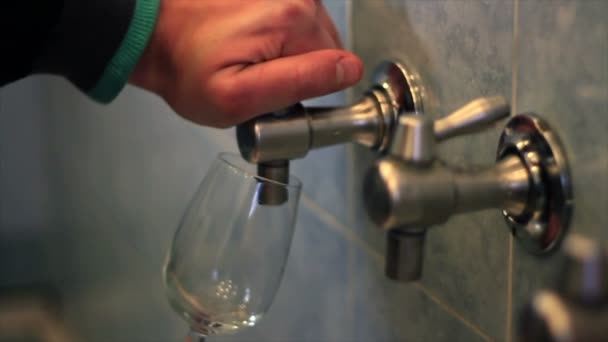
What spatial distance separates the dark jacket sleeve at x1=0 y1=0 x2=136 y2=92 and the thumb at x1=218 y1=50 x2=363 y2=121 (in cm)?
11

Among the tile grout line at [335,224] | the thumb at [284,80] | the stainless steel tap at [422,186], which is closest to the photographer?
the stainless steel tap at [422,186]

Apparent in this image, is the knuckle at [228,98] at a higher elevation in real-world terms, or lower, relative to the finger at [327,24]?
lower

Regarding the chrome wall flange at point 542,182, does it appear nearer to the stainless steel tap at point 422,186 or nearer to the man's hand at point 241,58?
the stainless steel tap at point 422,186

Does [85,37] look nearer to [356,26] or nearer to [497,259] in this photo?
[356,26]

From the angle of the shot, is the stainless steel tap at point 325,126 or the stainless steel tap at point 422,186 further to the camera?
the stainless steel tap at point 325,126

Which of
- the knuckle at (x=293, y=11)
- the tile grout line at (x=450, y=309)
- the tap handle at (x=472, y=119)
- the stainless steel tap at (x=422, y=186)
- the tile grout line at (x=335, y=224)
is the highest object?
the knuckle at (x=293, y=11)

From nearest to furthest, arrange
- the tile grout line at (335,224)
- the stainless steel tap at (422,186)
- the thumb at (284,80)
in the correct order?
the stainless steel tap at (422,186) → the thumb at (284,80) → the tile grout line at (335,224)

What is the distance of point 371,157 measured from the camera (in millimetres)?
499

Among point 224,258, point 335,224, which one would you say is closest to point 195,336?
point 224,258

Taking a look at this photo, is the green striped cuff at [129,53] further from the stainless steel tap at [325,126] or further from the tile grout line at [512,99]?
the tile grout line at [512,99]

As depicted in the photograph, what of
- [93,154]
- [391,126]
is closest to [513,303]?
[391,126]

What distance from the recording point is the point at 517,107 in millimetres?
354

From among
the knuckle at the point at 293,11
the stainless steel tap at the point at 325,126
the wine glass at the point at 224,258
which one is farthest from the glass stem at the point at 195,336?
the knuckle at the point at 293,11

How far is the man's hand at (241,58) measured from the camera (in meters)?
0.38
